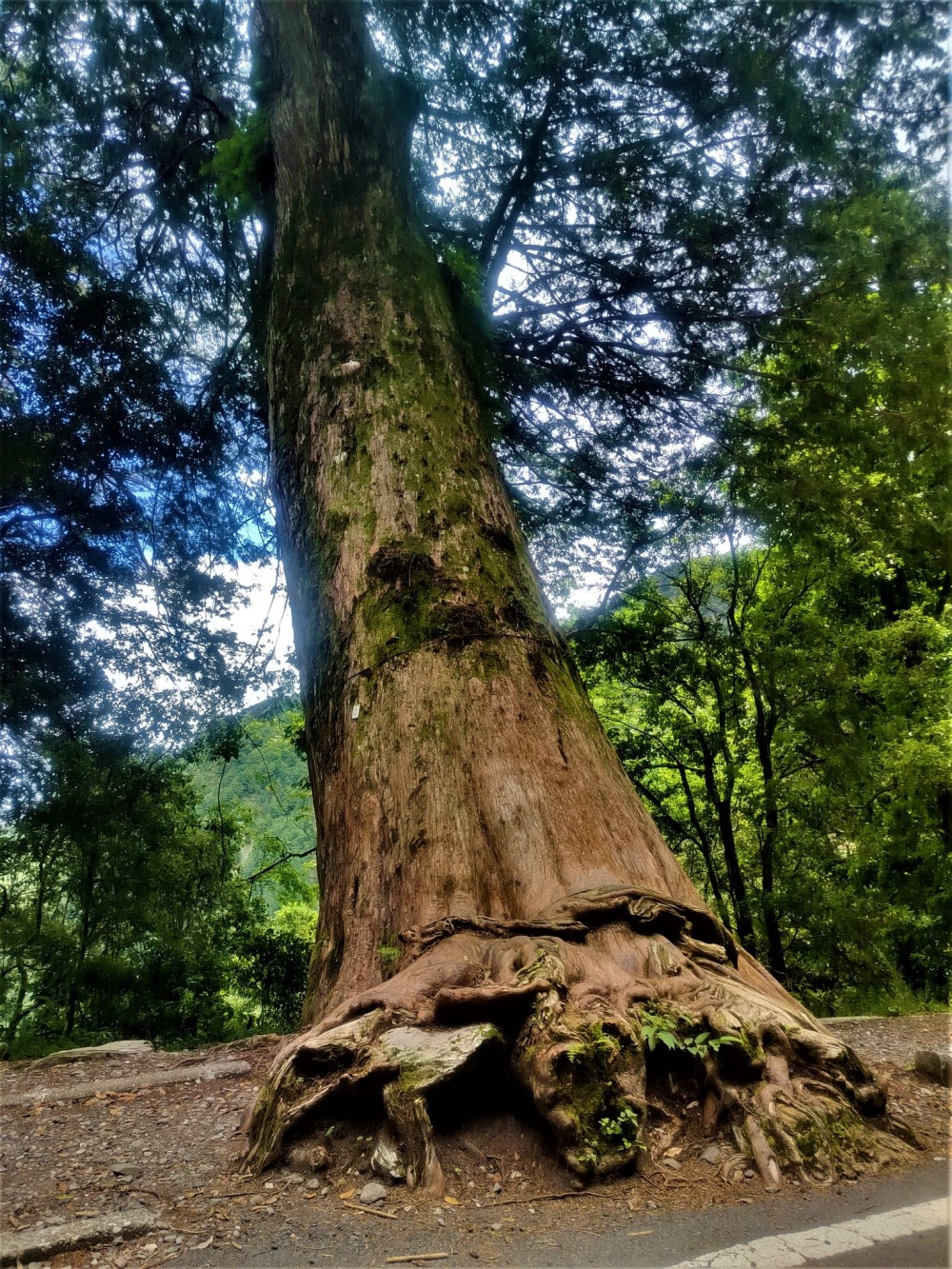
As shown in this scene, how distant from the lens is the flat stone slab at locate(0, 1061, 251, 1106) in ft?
10.8

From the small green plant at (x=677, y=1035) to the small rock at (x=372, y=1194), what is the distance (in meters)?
0.67

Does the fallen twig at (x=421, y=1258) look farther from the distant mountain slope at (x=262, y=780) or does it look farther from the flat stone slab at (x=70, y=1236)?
the distant mountain slope at (x=262, y=780)

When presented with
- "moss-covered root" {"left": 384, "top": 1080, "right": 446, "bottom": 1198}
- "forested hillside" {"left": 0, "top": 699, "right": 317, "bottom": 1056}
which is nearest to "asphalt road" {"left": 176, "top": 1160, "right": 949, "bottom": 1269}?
"moss-covered root" {"left": 384, "top": 1080, "right": 446, "bottom": 1198}

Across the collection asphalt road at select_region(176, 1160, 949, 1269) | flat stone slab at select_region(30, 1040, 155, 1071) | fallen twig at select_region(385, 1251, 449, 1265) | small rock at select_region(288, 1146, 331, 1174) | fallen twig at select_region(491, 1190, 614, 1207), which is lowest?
flat stone slab at select_region(30, 1040, 155, 1071)

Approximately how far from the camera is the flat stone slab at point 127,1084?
3.30 metres

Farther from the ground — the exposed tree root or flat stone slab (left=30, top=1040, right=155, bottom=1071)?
the exposed tree root

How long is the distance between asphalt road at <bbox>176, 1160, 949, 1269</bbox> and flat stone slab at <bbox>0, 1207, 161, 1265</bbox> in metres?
0.24

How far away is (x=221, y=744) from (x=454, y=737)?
683 centimetres

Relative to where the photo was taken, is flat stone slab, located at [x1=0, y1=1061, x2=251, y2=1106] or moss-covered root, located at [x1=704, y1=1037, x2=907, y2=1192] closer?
moss-covered root, located at [x1=704, y1=1037, x2=907, y2=1192]

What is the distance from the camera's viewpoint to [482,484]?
3285mm

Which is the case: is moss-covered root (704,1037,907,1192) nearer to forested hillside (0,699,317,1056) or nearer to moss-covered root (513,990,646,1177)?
moss-covered root (513,990,646,1177)

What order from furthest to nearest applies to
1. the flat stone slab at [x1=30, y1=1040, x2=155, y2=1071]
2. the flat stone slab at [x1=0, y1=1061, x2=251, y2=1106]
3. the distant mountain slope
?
1. the distant mountain slope
2. the flat stone slab at [x1=30, y1=1040, x2=155, y2=1071]
3. the flat stone slab at [x1=0, y1=1061, x2=251, y2=1106]

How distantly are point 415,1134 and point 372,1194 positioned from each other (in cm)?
14

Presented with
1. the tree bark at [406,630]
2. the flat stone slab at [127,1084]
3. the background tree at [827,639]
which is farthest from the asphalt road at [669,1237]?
the background tree at [827,639]
